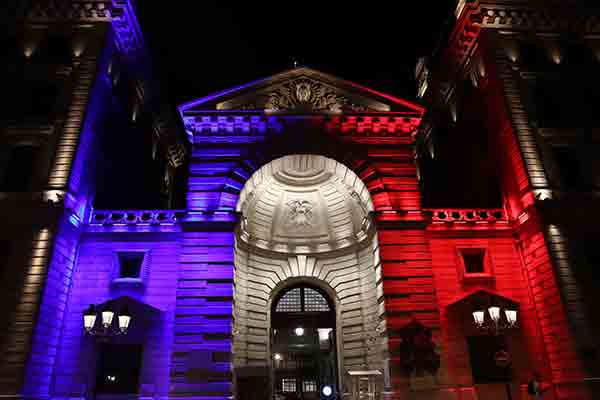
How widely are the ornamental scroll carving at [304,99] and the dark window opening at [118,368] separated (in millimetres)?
12927

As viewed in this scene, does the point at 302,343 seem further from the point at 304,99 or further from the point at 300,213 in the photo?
the point at 304,99

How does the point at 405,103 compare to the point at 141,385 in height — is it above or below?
above

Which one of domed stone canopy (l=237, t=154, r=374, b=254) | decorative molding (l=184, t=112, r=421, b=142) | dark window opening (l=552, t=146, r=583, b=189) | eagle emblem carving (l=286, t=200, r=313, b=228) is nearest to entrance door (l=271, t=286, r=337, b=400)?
domed stone canopy (l=237, t=154, r=374, b=254)

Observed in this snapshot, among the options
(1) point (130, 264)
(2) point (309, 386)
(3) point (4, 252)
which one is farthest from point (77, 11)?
(2) point (309, 386)

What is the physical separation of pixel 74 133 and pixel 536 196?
20969 mm

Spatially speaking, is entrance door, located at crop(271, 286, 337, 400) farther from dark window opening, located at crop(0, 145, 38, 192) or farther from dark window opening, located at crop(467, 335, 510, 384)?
dark window opening, located at crop(0, 145, 38, 192)

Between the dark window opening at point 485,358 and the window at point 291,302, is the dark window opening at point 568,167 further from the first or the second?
the window at point 291,302

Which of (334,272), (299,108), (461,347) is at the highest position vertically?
(299,108)

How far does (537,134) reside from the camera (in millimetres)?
21281

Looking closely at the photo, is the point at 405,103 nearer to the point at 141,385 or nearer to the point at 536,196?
the point at 536,196

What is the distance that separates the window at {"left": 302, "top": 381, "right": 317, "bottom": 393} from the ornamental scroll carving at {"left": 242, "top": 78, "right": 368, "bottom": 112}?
18.3m

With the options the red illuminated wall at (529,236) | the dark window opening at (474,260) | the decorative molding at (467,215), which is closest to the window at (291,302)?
the decorative molding at (467,215)

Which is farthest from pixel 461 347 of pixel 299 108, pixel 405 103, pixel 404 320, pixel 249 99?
pixel 249 99

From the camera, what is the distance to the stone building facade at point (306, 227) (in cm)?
1784
